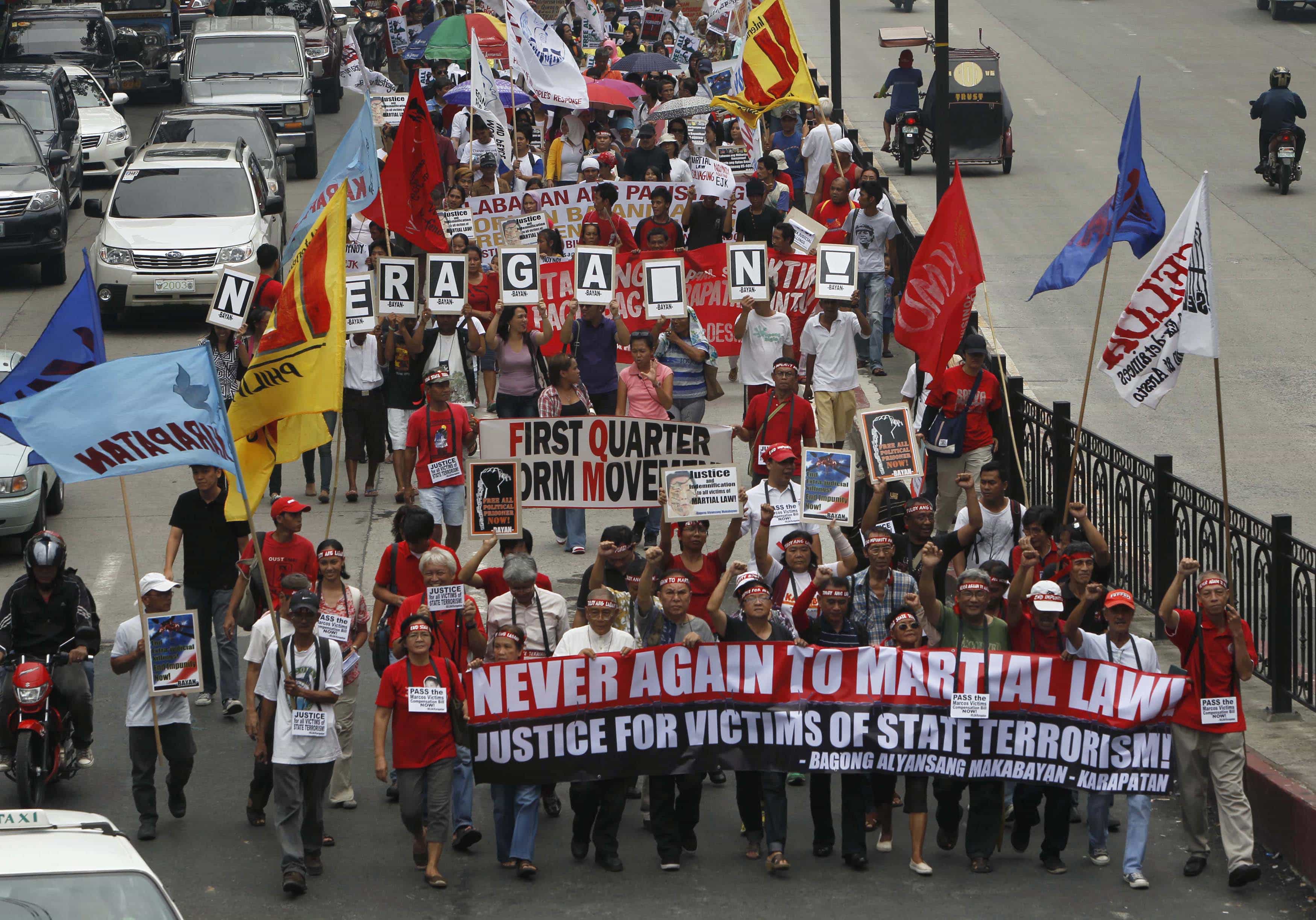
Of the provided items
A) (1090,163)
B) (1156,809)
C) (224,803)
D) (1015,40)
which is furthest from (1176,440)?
(1015,40)

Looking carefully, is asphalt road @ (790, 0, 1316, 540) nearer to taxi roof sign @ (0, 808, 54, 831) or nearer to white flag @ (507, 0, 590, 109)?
white flag @ (507, 0, 590, 109)

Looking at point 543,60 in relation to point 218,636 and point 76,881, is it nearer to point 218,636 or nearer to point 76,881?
point 218,636

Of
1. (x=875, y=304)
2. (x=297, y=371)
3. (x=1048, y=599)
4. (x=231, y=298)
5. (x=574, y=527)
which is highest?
(x=297, y=371)

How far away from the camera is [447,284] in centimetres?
1481

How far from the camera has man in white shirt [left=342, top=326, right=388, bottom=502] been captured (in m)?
15.3

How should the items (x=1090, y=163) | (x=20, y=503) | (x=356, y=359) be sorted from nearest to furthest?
(x=20, y=503) < (x=356, y=359) < (x=1090, y=163)

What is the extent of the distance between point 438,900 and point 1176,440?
33.3ft

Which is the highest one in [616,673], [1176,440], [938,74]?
[938,74]

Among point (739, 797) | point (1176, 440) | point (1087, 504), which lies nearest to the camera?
point (739, 797)

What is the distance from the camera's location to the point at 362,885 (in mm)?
9500

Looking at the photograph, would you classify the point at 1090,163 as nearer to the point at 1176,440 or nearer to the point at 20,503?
the point at 1176,440

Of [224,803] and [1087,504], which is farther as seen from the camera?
[1087,504]

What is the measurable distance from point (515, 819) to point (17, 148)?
1695cm

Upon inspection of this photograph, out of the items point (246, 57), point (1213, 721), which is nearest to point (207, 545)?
point (1213, 721)
